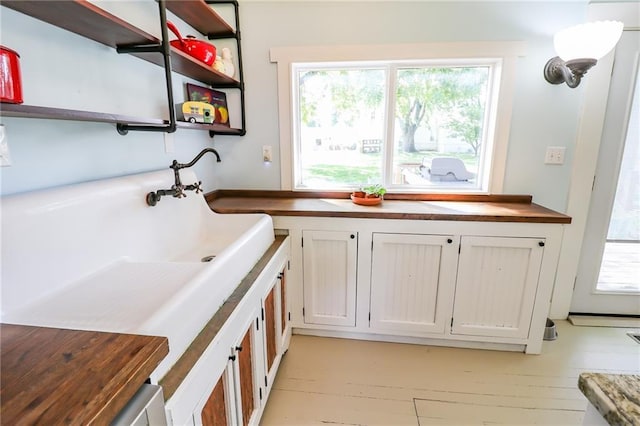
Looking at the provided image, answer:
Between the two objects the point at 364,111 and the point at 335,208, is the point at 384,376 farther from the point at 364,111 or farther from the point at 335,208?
the point at 364,111

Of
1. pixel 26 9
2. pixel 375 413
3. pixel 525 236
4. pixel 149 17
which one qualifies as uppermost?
pixel 149 17

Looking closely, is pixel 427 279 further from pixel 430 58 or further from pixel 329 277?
pixel 430 58

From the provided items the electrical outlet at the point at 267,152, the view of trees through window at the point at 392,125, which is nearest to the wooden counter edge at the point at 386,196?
the view of trees through window at the point at 392,125

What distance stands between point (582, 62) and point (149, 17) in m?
2.15


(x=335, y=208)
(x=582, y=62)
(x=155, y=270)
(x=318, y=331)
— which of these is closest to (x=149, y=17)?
(x=155, y=270)

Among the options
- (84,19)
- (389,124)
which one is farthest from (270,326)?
(389,124)

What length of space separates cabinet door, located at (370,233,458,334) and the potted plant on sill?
0.79 feet

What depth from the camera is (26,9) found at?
0.88 meters

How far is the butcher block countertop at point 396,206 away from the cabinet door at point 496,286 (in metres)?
0.15

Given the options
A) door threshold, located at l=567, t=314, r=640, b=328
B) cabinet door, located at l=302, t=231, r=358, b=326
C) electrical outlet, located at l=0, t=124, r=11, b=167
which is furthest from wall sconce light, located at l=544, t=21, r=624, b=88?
electrical outlet, located at l=0, t=124, r=11, b=167

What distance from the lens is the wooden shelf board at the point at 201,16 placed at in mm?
1561

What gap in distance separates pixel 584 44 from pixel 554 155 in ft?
2.23

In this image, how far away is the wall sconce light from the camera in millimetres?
1486

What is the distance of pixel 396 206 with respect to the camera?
1931 millimetres
